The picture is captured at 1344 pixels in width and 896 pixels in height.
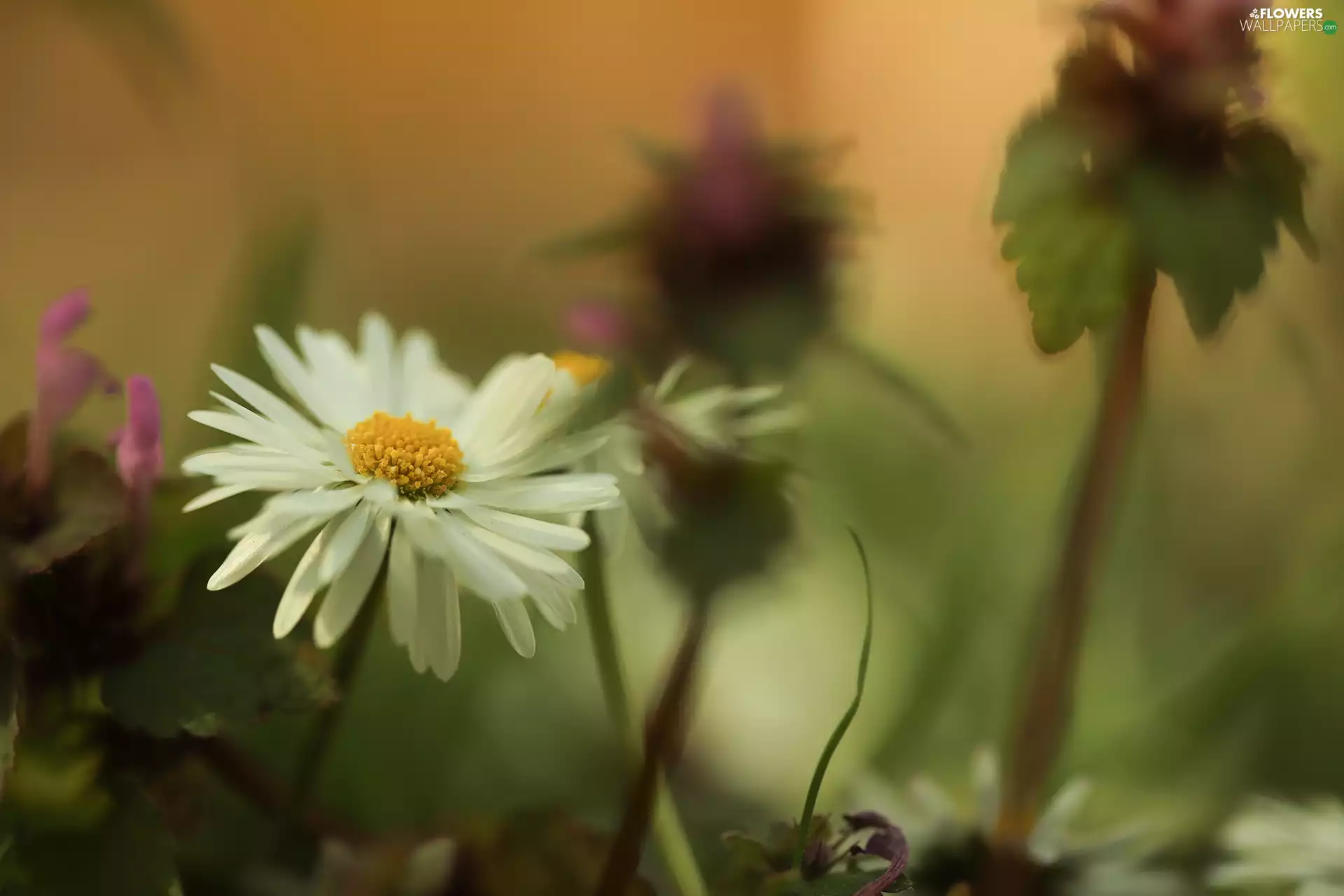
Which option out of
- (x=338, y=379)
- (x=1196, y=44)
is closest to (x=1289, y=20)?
(x=1196, y=44)

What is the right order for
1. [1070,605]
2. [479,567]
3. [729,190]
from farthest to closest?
[729,190] → [1070,605] → [479,567]

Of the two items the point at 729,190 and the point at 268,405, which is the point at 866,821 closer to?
the point at 268,405

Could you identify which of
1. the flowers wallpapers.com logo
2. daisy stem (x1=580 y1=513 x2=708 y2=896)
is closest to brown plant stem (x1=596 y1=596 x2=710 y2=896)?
daisy stem (x1=580 y1=513 x2=708 y2=896)

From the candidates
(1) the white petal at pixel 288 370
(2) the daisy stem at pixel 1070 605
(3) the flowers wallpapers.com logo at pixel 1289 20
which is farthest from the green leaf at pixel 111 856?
(3) the flowers wallpapers.com logo at pixel 1289 20

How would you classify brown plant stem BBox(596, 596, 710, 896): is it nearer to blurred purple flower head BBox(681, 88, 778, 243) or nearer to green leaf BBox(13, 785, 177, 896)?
green leaf BBox(13, 785, 177, 896)

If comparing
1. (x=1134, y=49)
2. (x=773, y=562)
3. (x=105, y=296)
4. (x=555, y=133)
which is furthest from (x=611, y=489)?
(x=555, y=133)

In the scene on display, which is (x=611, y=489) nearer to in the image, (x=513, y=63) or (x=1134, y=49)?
(x=1134, y=49)
